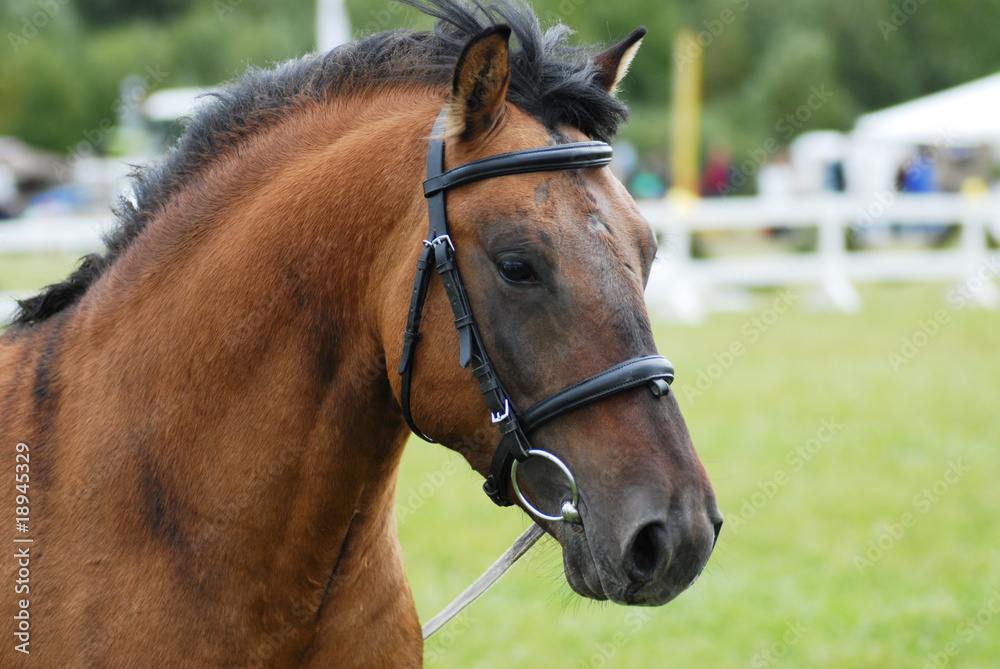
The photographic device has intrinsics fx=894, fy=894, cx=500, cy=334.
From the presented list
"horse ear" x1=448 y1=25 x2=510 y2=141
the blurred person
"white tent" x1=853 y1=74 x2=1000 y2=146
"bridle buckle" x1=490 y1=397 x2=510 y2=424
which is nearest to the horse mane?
"horse ear" x1=448 y1=25 x2=510 y2=141

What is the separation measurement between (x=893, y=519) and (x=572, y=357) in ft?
19.3

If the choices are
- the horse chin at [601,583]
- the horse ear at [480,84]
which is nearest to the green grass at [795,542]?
the horse chin at [601,583]

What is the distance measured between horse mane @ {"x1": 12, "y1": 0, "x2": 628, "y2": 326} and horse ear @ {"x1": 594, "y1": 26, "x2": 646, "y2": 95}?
5cm

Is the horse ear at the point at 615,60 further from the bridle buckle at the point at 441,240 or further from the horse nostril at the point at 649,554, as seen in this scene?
the horse nostril at the point at 649,554

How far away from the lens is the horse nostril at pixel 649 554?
1.98 metres

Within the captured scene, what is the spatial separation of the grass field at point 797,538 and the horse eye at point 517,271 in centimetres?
81

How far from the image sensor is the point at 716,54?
1873 inches

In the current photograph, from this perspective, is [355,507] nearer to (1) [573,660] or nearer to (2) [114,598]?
(2) [114,598]

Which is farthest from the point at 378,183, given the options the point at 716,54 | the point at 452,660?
the point at 716,54

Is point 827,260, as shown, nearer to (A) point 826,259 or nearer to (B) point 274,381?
(A) point 826,259

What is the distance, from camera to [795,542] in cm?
669

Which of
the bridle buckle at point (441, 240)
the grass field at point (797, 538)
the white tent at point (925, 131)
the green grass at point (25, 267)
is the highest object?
the bridle buckle at point (441, 240)

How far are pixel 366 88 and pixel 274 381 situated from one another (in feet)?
2.89

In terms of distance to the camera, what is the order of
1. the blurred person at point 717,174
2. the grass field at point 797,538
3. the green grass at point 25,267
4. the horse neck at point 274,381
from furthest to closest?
the blurred person at point 717,174, the green grass at point 25,267, the grass field at point 797,538, the horse neck at point 274,381
